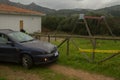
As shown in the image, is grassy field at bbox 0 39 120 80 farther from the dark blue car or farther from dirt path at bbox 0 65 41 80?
the dark blue car

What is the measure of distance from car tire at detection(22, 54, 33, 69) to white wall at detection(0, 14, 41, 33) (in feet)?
51.9

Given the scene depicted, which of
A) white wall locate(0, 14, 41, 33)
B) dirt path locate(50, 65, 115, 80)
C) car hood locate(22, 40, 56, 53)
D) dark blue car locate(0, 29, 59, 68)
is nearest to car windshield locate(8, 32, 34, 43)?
dark blue car locate(0, 29, 59, 68)

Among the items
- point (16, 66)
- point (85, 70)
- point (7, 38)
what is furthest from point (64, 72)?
point (7, 38)

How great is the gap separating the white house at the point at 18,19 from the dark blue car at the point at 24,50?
14.8 meters

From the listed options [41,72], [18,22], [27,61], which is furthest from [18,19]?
[41,72]

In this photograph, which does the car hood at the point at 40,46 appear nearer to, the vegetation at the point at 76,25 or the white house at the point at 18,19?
the vegetation at the point at 76,25

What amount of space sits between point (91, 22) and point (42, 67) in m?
18.0

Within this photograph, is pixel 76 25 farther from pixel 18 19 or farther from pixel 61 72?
pixel 61 72

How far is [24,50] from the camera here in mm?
9250

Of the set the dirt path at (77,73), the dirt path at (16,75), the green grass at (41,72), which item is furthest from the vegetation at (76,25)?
the dirt path at (16,75)

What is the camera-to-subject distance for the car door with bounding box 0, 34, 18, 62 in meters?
9.55

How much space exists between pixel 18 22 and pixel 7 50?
17716 mm

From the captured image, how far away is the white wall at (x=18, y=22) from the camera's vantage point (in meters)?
24.8

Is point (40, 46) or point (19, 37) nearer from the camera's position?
point (40, 46)
